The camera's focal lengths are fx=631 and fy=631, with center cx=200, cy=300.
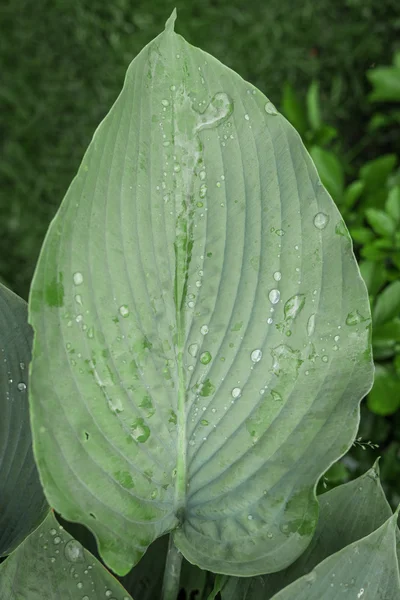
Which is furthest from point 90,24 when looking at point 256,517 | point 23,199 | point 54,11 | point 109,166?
point 256,517

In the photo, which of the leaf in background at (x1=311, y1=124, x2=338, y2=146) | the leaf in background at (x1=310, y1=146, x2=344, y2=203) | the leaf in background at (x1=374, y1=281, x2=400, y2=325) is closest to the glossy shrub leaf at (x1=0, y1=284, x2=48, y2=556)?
the leaf in background at (x1=374, y1=281, x2=400, y2=325)

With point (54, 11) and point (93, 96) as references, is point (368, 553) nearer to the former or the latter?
point (93, 96)

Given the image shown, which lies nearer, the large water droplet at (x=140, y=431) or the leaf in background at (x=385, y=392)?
the large water droplet at (x=140, y=431)

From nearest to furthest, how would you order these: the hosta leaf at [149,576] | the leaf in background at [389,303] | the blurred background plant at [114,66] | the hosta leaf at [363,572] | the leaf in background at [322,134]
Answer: the hosta leaf at [363,572], the hosta leaf at [149,576], the leaf in background at [389,303], the leaf in background at [322,134], the blurred background plant at [114,66]

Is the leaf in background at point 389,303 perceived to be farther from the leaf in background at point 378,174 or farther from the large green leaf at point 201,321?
the large green leaf at point 201,321

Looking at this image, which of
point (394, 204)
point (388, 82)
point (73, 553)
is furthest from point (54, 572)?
point (388, 82)

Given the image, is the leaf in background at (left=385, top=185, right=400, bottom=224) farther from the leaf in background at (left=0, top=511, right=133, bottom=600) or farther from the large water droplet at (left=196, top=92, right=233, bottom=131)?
the leaf in background at (left=0, top=511, right=133, bottom=600)

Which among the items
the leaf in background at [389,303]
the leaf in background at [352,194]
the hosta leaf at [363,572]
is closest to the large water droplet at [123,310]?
the hosta leaf at [363,572]
